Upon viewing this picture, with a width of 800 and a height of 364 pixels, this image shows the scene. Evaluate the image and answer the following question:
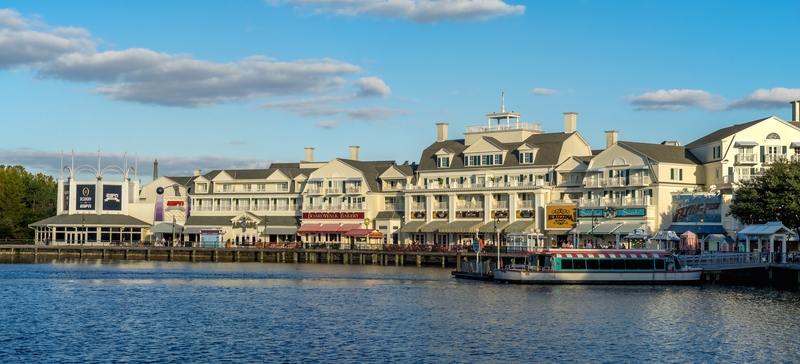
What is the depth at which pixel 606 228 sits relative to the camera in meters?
97.4

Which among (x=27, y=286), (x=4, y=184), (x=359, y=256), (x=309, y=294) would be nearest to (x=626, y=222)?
(x=359, y=256)

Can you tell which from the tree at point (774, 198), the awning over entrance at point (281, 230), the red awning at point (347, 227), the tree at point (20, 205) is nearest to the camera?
the tree at point (774, 198)

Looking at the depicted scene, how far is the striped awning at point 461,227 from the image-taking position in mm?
106375

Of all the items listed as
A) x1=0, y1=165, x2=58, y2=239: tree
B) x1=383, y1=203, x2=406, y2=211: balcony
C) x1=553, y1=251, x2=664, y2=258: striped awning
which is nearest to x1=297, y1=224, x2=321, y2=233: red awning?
x1=383, y1=203, x2=406, y2=211: balcony

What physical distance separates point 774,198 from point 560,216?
27.1m

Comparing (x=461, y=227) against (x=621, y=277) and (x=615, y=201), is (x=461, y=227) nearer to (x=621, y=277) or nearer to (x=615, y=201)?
(x=615, y=201)

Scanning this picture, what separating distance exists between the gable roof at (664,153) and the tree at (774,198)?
14.0 meters

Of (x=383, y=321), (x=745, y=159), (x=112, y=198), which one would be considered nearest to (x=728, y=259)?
(x=745, y=159)

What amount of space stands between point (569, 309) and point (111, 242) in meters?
80.3

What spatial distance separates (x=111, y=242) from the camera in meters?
123

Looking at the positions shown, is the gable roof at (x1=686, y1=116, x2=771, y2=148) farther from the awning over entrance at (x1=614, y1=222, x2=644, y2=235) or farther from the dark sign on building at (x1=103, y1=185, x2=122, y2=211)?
the dark sign on building at (x1=103, y1=185, x2=122, y2=211)

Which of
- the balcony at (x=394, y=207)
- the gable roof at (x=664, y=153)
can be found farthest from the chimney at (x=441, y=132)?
the gable roof at (x=664, y=153)

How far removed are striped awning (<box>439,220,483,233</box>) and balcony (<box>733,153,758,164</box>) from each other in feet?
90.5

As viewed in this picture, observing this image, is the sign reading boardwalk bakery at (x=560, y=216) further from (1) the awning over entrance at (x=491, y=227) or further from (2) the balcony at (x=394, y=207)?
(2) the balcony at (x=394, y=207)
